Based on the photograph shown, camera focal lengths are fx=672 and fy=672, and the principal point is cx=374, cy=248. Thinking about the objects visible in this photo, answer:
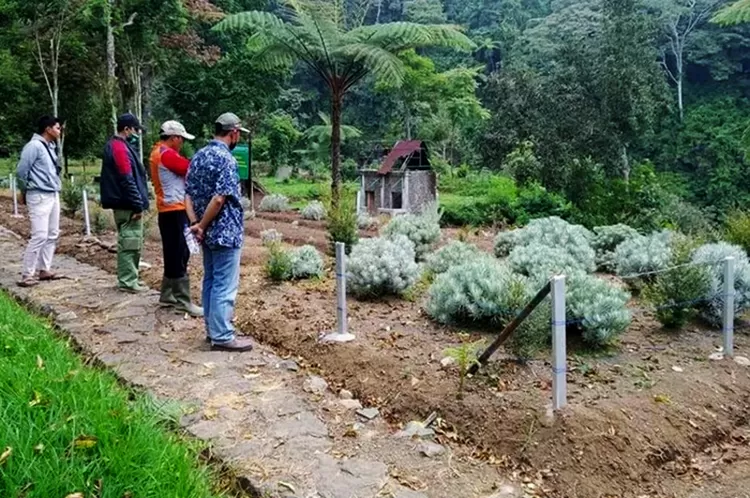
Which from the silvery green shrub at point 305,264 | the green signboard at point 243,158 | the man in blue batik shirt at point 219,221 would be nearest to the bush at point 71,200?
the green signboard at point 243,158

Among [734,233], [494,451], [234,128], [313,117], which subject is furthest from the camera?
[313,117]

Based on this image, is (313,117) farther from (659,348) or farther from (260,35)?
(659,348)

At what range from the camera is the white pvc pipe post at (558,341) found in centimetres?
318

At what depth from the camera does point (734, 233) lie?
699 cm

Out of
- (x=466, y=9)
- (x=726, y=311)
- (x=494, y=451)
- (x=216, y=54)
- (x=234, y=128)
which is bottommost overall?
(x=494, y=451)

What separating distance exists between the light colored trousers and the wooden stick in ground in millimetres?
4076

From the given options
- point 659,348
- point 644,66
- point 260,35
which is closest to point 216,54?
point 260,35

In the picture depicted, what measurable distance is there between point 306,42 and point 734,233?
26.3 feet

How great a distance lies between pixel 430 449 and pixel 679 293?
2.65 metres

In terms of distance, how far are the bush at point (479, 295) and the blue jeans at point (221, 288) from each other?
1.47 metres

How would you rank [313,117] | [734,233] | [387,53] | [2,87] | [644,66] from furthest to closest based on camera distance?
1. [313,117]
2. [644,66]
3. [2,87]
4. [387,53]
5. [734,233]

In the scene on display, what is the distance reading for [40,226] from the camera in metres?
5.76

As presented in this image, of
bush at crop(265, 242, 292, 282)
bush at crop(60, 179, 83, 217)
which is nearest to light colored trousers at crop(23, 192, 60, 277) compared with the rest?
bush at crop(265, 242, 292, 282)

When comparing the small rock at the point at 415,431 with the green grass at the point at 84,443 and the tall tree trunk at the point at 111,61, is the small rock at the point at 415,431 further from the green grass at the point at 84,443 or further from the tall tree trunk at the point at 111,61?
the tall tree trunk at the point at 111,61
